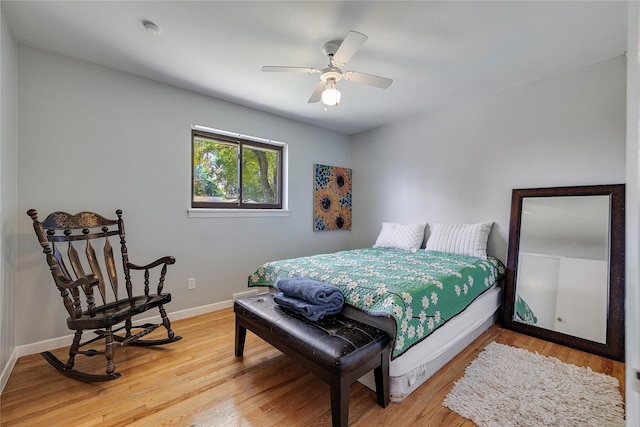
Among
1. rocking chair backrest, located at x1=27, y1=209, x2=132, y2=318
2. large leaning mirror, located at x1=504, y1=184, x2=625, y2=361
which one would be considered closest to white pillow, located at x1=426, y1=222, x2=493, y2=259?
large leaning mirror, located at x1=504, y1=184, x2=625, y2=361

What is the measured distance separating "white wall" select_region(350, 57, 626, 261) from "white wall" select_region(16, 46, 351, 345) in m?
1.57

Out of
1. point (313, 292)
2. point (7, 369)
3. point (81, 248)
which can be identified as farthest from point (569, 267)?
point (7, 369)

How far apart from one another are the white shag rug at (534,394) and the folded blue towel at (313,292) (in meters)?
0.87

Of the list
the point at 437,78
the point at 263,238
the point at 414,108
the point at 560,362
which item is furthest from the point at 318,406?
the point at 414,108

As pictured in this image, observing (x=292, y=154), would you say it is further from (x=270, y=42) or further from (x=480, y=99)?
(x=480, y=99)

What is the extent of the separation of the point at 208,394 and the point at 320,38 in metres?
2.55

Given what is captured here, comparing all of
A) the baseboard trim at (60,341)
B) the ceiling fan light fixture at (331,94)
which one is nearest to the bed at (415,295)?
the baseboard trim at (60,341)

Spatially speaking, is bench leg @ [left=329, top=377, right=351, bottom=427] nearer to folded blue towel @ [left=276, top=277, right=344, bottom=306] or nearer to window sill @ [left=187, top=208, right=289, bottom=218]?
folded blue towel @ [left=276, top=277, right=344, bottom=306]

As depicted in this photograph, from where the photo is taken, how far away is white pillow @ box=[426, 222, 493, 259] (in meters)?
2.87

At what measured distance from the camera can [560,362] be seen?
2025 millimetres

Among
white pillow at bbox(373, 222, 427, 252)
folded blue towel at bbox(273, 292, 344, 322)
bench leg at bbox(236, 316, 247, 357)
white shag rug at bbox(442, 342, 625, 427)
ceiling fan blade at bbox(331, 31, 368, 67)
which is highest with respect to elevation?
ceiling fan blade at bbox(331, 31, 368, 67)

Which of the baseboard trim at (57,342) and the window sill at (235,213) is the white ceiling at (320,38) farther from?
the baseboard trim at (57,342)

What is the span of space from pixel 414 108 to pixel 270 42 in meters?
2.05

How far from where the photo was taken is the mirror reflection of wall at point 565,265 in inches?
88.4
